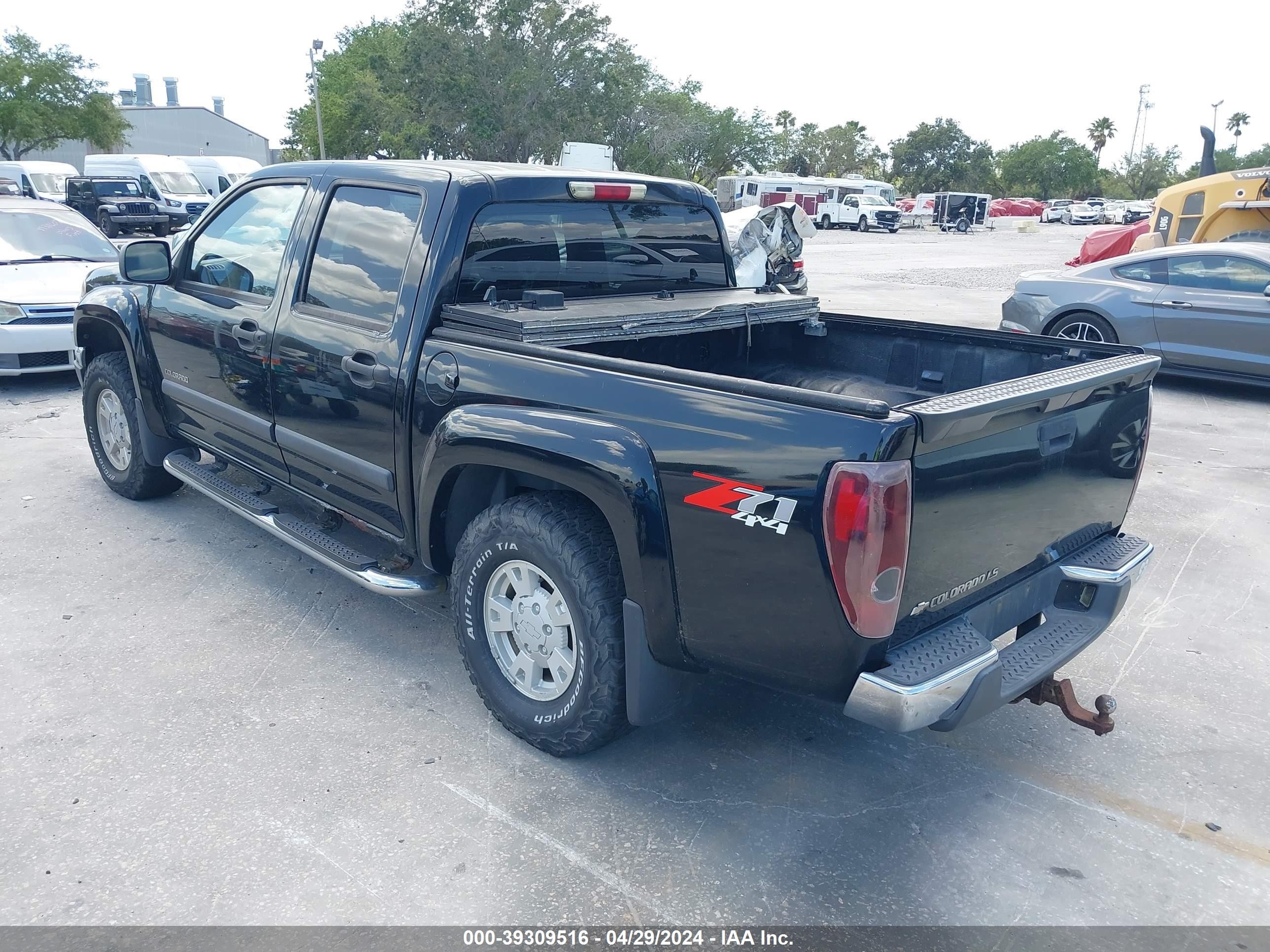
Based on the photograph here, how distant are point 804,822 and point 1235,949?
46.2 inches

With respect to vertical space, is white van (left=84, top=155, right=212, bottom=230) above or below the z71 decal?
above

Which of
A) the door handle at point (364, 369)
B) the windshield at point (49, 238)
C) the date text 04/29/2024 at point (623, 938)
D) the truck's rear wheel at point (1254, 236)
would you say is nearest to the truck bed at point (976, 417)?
the door handle at point (364, 369)

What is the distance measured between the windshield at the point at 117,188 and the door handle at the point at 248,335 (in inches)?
1011

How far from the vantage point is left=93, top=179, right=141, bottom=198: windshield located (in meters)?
25.8

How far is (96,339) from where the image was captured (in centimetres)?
568

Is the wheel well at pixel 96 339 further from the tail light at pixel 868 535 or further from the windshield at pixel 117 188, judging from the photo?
the windshield at pixel 117 188

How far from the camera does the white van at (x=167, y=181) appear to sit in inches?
1093

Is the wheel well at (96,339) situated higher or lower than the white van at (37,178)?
lower

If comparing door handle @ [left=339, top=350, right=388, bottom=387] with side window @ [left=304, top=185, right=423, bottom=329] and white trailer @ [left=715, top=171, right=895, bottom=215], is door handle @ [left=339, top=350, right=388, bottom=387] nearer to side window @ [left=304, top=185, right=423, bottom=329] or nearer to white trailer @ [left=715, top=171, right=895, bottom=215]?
side window @ [left=304, top=185, right=423, bottom=329]

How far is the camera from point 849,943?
2.55 metres

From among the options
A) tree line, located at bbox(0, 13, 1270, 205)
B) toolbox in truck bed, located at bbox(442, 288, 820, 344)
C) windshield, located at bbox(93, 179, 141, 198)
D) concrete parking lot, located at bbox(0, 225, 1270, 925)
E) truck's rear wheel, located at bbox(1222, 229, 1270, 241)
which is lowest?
concrete parking lot, located at bbox(0, 225, 1270, 925)

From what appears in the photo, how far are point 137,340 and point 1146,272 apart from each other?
29.4ft

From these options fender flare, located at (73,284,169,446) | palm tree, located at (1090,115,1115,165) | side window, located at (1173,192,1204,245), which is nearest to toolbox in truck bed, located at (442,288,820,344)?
fender flare, located at (73,284,169,446)

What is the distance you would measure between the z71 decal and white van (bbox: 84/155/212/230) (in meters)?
28.4
